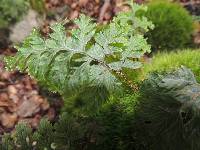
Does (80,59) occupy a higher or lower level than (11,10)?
lower

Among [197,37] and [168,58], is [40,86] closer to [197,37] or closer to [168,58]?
[168,58]

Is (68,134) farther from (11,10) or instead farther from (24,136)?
(11,10)

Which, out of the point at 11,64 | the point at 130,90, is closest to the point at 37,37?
the point at 11,64

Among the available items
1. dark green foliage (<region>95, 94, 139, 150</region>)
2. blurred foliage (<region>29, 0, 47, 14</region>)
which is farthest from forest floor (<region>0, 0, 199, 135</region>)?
dark green foliage (<region>95, 94, 139, 150</region>)

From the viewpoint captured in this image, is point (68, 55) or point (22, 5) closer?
point (68, 55)

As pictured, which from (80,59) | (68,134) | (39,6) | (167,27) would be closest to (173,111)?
(80,59)
